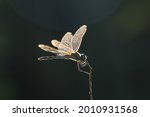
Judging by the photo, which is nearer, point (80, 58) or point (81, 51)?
point (80, 58)

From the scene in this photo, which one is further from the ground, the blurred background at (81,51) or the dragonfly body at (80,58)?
the blurred background at (81,51)

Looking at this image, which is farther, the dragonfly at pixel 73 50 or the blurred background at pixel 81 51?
the blurred background at pixel 81 51

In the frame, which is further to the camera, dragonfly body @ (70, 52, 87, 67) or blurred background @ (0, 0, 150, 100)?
blurred background @ (0, 0, 150, 100)

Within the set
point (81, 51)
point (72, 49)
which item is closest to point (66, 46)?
point (72, 49)

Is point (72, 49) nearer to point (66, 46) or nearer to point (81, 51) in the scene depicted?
point (66, 46)

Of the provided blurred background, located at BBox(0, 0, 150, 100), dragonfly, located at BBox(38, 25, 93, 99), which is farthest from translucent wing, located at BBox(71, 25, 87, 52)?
blurred background, located at BBox(0, 0, 150, 100)

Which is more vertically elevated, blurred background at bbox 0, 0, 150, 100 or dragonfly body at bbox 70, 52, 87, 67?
blurred background at bbox 0, 0, 150, 100

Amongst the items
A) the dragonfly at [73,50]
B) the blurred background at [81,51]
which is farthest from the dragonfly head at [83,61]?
the blurred background at [81,51]

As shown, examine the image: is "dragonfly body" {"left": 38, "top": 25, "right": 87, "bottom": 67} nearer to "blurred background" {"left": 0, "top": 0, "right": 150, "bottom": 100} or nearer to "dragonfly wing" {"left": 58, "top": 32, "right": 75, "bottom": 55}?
"dragonfly wing" {"left": 58, "top": 32, "right": 75, "bottom": 55}

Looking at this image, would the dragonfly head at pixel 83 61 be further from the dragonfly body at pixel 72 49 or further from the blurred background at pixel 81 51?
the blurred background at pixel 81 51

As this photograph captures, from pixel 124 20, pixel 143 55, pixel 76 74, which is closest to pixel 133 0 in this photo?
pixel 124 20

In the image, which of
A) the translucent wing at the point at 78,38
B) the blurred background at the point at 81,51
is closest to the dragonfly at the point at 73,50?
the translucent wing at the point at 78,38
